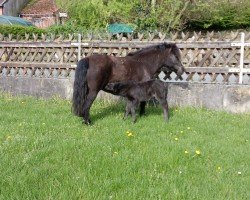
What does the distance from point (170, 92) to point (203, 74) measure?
1059 mm

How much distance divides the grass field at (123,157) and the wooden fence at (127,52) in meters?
2.09

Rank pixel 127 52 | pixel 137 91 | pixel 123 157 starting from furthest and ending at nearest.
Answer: pixel 127 52, pixel 137 91, pixel 123 157

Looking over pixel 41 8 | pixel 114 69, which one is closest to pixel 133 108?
pixel 114 69

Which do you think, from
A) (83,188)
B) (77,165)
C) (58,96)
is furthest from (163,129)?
(58,96)

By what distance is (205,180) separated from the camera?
5699 mm

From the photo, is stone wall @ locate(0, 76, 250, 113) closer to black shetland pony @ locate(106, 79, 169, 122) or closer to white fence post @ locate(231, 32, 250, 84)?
white fence post @ locate(231, 32, 250, 84)

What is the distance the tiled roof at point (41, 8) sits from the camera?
5171cm

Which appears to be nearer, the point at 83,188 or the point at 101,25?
the point at 83,188

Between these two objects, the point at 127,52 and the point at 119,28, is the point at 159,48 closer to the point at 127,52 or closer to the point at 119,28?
the point at 127,52

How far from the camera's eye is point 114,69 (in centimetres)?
1030

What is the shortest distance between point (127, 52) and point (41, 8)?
43.8m

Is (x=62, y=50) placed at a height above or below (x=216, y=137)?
above

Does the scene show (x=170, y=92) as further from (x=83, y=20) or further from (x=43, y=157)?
(x=83, y=20)

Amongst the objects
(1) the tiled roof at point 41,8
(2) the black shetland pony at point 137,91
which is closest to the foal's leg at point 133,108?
(2) the black shetland pony at point 137,91
